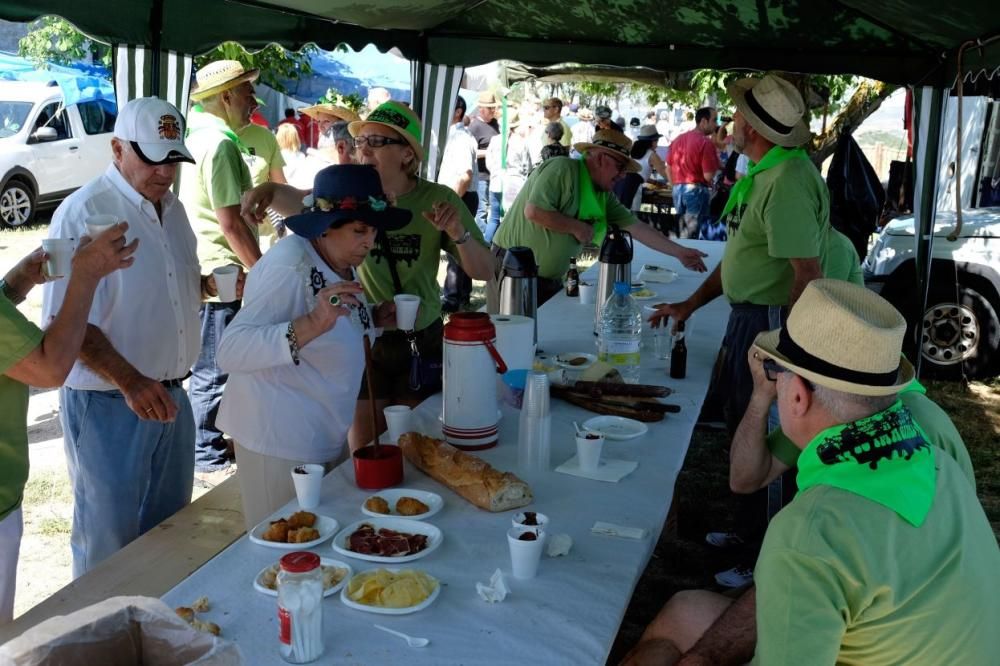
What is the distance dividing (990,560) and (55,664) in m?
1.65

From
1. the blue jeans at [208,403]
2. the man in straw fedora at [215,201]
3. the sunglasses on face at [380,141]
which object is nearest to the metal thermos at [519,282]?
the sunglasses on face at [380,141]

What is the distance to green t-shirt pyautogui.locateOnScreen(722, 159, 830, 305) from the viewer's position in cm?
373

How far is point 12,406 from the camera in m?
2.34

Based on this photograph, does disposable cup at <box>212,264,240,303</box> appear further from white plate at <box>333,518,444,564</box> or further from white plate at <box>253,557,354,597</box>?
white plate at <box>253,557,354,597</box>

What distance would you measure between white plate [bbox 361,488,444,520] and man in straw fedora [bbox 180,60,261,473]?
2417 mm

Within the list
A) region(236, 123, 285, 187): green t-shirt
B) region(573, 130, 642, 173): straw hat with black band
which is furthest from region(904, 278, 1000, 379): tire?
region(236, 123, 285, 187): green t-shirt

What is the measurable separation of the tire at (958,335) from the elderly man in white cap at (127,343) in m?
6.07

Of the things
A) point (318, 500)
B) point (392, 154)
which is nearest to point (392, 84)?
point (392, 154)

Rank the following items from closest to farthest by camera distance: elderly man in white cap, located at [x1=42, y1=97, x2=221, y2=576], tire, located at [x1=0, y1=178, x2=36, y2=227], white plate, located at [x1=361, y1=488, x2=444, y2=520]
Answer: white plate, located at [x1=361, y1=488, x2=444, y2=520] < elderly man in white cap, located at [x1=42, y1=97, x2=221, y2=576] < tire, located at [x1=0, y1=178, x2=36, y2=227]

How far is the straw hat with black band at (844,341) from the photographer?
1782mm

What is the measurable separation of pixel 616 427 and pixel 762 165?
1.49 meters

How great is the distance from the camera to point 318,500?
7.98 feet

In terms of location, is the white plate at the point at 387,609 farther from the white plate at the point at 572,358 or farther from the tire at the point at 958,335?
the tire at the point at 958,335

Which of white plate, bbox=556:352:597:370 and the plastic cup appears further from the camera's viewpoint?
white plate, bbox=556:352:597:370
